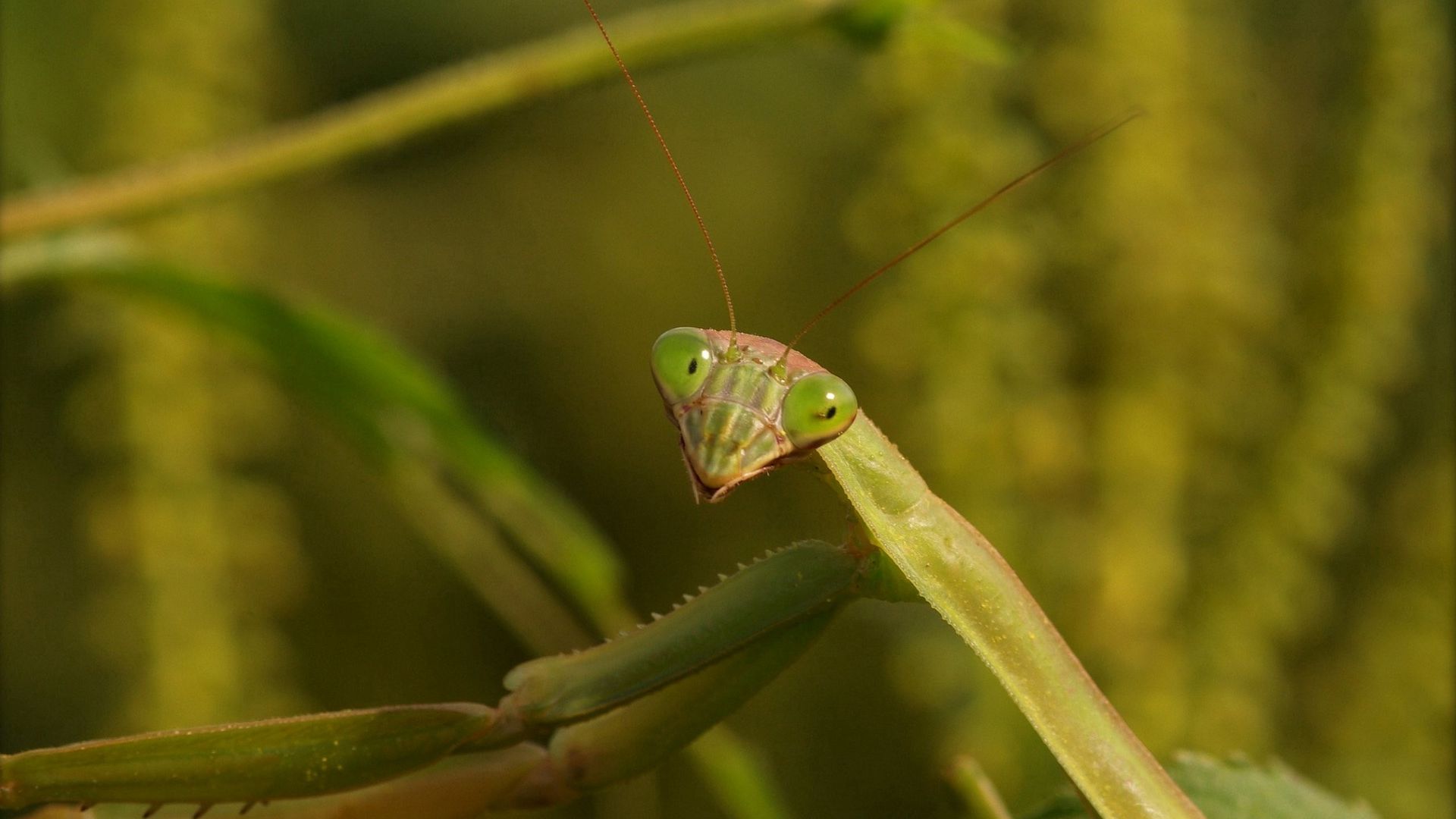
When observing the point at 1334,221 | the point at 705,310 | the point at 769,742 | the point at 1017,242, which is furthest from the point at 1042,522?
the point at 705,310

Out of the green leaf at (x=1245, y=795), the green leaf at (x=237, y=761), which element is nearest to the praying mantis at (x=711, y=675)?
the green leaf at (x=237, y=761)

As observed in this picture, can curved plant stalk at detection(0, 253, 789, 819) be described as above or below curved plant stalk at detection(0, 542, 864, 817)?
above

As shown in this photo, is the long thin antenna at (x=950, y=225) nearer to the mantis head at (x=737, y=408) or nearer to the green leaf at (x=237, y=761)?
the mantis head at (x=737, y=408)

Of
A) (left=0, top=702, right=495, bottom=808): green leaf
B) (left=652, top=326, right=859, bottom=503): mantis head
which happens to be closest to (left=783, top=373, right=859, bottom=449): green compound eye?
(left=652, top=326, right=859, bottom=503): mantis head

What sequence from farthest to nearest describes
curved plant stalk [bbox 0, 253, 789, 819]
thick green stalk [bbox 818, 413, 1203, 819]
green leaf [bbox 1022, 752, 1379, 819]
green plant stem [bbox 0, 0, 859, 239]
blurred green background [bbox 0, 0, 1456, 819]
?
blurred green background [bbox 0, 0, 1456, 819] < curved plant stalk [bbox 0, 253, 789, 819] < green plant stem [bbox 0, 0, 859, 239] < green leaf [bbox 1022, 752, 1379, 819] < thick green stalk [bbox 818, 413, 1203, 819]

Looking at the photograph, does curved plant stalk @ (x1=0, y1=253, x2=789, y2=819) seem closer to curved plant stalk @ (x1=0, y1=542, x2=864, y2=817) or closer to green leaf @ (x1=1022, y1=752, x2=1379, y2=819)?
curved plant stalk @ (x1=0, y1=542, x2=864, y2=817)

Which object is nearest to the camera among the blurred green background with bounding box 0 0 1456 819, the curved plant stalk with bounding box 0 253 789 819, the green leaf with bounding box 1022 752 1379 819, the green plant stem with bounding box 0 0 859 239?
the green leaf with bounding box 1022 752 1379 819

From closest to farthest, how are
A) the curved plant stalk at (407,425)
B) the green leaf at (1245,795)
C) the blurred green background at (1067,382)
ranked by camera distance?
the green leaf at (1245,795)
the curved plant stalk at (407,425)
the blurred green background at (1067,382)
